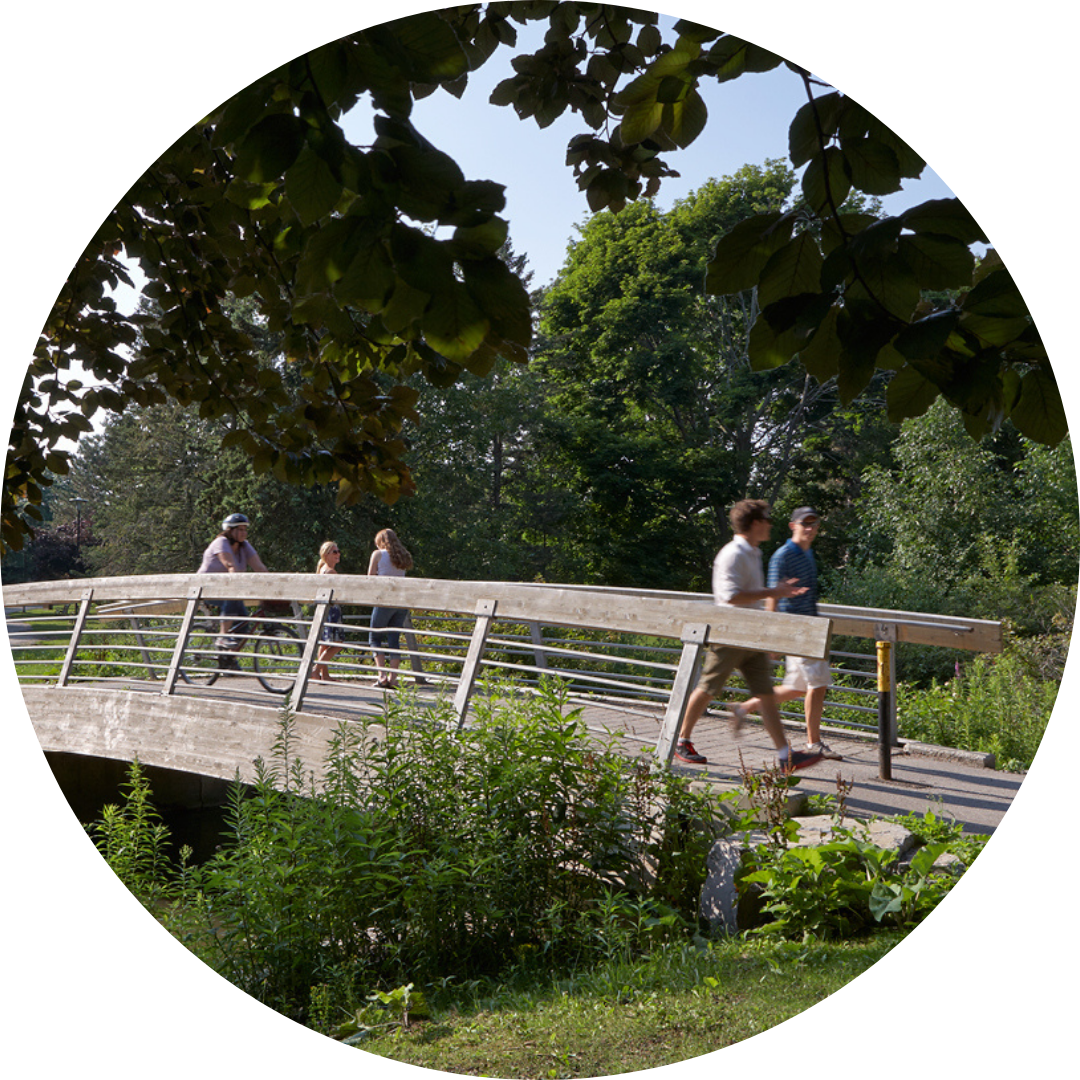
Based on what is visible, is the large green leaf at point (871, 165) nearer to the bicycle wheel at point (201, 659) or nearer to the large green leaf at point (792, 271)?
the large green leaf at point (792, 271)

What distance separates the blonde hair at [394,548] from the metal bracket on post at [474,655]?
0.69m

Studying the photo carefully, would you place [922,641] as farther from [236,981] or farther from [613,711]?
[236,981]

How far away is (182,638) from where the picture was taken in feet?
10.9

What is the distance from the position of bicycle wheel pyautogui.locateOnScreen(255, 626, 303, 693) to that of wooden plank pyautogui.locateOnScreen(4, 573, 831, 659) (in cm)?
58

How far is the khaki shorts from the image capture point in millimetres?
2725

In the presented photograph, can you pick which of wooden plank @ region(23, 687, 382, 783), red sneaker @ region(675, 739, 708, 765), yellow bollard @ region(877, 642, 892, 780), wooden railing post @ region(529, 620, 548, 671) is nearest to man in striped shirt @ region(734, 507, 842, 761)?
yellow bollard @ region(877, 642, 892, 780)

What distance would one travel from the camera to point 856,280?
1.44 meters

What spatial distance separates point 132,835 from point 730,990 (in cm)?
215

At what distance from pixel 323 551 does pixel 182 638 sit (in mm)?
783

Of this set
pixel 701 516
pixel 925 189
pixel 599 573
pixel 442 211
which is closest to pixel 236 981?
pixel 599 573

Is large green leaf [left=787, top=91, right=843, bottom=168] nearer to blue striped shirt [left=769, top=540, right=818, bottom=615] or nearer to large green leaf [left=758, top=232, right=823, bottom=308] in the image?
large green leaf [left=758, top=232, right=823, bottom=308]

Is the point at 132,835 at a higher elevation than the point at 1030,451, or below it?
below

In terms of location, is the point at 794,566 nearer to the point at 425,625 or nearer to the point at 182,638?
the point at 425,625

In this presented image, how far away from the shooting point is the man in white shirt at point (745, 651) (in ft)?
7.20
